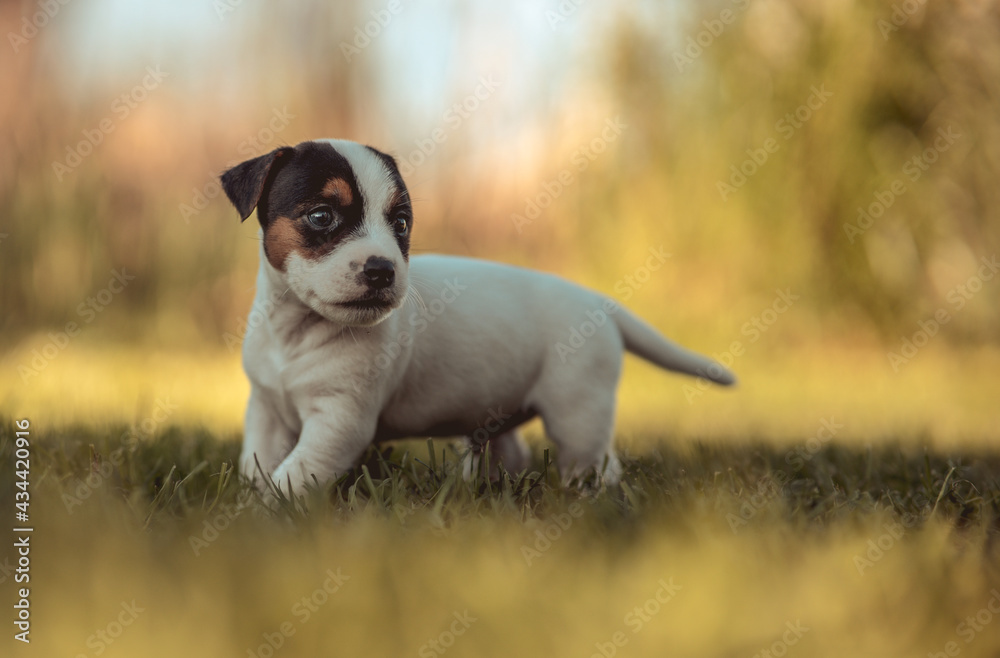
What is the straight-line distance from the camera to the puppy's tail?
11.4ft

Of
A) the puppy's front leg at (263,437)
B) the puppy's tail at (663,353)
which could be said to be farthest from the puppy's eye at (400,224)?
the puppy's tail at (663,353)

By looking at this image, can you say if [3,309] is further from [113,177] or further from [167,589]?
[167,589]

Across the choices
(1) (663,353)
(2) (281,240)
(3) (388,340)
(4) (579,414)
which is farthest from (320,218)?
(1) (663,353)

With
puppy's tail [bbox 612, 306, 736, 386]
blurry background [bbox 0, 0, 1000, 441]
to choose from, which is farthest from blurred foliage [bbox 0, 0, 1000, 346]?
puppy's tail [bbox 612, 306, 736, 386]

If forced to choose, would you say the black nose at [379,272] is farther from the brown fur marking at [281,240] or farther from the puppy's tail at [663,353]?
the puppy's tail at [663,353]

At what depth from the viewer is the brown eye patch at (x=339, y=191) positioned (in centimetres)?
248

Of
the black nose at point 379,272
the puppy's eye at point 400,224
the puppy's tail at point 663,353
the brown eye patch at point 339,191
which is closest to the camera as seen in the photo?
the black nose at point 379,272

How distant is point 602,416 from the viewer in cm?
320

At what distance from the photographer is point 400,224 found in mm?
2637

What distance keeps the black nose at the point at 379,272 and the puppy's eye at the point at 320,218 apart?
0.21 meters

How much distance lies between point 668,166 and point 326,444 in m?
5.88

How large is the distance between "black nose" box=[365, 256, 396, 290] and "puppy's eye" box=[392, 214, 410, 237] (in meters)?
0.25

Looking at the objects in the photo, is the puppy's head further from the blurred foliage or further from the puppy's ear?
the blurred foliage

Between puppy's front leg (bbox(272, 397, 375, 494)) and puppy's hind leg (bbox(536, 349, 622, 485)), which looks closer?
puppy's front leg (bbox(272, 397, 375, 494))
